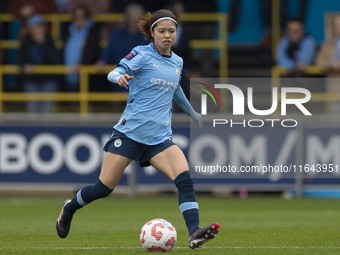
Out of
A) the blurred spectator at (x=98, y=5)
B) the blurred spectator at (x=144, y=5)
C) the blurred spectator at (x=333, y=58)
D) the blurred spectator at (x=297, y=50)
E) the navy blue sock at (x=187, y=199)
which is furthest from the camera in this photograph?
the blurred spectator at (x=98, y=5)

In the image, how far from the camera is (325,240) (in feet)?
33.8

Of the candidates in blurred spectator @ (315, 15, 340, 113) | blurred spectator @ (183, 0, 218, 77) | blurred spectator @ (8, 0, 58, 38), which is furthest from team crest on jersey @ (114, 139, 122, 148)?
blurred spectator @ (183, 0, 218, 77)

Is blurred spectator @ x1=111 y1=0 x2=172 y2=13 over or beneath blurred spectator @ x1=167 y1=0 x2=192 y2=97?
over

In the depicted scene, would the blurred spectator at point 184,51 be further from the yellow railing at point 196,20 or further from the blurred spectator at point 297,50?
the blurred spectator at point 297,50

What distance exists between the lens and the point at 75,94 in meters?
19.4

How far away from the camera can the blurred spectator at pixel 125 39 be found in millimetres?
18875

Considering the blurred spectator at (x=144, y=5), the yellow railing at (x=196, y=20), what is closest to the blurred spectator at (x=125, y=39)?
the yellow railing at (x=196, y=20)

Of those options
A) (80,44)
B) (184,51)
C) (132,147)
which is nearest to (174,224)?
(132,147)

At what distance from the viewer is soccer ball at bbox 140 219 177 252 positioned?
29.6 ft

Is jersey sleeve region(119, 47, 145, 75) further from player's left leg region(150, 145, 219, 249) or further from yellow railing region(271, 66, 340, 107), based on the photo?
yellow railing region(271, 66, 340, 107)

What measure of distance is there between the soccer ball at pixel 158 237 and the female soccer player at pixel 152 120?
0.26m

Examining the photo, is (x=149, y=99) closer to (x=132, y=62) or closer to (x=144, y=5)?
(x=132, y=62)

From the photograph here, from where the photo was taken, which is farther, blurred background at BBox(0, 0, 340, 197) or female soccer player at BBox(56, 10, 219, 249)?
blurred background at BBox(0, 0, 340, 197)

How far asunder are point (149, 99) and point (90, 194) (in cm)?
115
